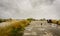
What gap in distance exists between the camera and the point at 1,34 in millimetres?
17188

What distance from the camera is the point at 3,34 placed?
57.0 feet

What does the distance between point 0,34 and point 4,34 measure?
0.51 m

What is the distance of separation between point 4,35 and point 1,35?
37 centimetres

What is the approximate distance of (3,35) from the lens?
56.2 feet

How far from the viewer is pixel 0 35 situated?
55.4 feet

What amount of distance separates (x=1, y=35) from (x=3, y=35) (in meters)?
0.27

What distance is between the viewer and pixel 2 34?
683 inches

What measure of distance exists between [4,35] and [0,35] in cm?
45

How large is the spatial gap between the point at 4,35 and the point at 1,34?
0.32m

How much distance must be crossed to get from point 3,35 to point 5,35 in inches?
7.8

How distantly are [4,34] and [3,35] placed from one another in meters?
0.38

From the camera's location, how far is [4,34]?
17500 millimetres

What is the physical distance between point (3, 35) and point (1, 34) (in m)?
0.24
